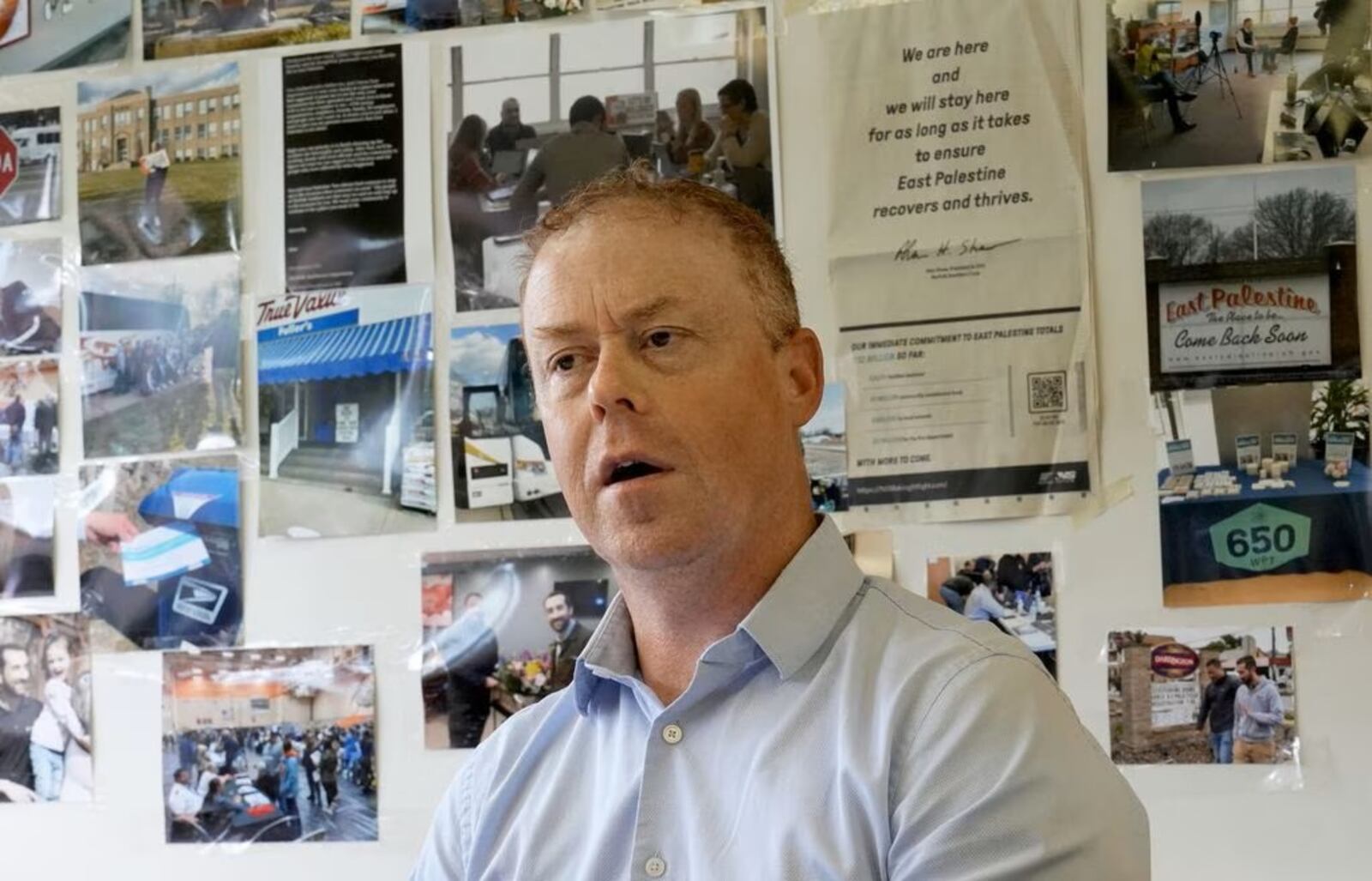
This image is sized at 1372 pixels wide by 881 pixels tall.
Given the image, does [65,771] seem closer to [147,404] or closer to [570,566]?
[147,404]

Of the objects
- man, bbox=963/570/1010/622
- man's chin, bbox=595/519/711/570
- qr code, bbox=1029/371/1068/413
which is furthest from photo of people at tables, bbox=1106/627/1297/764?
man's chin, bbox=595/519/711/570

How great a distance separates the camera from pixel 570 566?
1.55 meters

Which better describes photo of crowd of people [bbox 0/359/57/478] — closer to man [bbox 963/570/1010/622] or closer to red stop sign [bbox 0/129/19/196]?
red stop sign [bbox 0/129/19/196]

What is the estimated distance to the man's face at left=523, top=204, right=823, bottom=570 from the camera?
3.21ft

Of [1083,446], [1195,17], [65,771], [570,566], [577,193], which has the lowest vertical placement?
[65,771]

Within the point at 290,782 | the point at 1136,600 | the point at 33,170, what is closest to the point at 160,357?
the point at 33,170

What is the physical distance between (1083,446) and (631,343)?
2.07 feet

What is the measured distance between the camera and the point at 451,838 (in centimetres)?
112

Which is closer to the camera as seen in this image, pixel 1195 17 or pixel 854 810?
pixel 854 810

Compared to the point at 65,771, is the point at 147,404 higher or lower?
higher

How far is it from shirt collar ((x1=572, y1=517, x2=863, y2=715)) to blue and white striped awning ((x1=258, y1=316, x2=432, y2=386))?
1.98 ft

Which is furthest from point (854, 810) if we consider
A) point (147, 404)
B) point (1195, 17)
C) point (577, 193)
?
point (147, 404)

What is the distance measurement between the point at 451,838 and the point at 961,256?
2.60 ft
